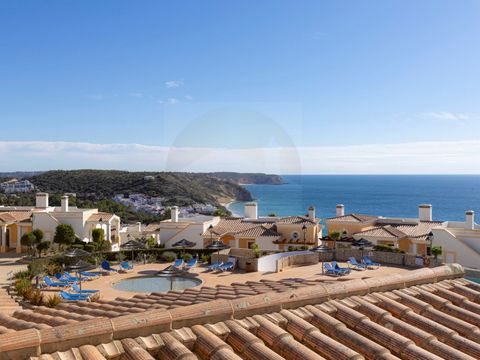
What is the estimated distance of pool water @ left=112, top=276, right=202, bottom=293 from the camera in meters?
19.0

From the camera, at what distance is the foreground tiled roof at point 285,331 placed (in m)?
3.74

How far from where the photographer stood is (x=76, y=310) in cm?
775

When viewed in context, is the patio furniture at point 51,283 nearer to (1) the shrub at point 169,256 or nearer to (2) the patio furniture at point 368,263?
(1) the shrub at point 169,256

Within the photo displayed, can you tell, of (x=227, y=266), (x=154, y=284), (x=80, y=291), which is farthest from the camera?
(x=227, y=266)

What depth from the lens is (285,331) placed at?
172 inches

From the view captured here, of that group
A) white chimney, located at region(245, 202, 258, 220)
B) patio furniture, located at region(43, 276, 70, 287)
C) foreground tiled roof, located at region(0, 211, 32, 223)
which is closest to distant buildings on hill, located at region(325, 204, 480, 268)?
white chimney, located at region(245, 202, 258, 220)

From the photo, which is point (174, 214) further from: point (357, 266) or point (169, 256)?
point (357, 266)

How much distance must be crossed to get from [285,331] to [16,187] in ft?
353

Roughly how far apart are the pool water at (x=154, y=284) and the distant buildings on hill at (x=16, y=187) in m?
79.4

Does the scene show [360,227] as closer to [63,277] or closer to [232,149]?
[232,149]

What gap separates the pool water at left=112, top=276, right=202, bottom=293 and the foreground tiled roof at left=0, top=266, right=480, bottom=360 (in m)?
14.1

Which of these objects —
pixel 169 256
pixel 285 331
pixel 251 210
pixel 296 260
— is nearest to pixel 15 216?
pixel 169 256

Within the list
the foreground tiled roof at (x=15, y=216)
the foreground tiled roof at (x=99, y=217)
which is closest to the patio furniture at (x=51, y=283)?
the foreground tiled roof at (x=99, y=217)

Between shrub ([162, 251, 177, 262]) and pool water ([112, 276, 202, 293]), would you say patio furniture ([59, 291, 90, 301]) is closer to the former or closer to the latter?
pool water ([112, 276, 202, 293])
